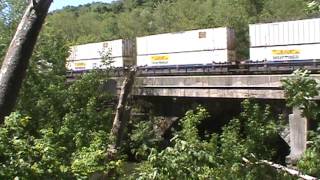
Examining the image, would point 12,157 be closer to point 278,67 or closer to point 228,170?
point 228,170

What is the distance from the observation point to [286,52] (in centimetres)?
2816

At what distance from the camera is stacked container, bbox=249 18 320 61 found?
2658 centimetres

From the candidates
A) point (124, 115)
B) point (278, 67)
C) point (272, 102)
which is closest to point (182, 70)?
point (278, 67)

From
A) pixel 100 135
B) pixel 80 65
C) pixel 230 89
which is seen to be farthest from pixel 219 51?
pixel 100 135

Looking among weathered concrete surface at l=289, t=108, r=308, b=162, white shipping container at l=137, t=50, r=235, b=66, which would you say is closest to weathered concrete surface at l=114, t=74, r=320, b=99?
weathered concrete surface at l=289, t=108, r=308, b=162

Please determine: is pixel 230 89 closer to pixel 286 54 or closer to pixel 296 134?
pixel 296 134

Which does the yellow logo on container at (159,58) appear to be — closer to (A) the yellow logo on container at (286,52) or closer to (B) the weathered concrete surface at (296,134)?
(A) the yellow logo on container at (286,52)

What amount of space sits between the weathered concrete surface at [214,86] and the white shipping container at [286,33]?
6.98m

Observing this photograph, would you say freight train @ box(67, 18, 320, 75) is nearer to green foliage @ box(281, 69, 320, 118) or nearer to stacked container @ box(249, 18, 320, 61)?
stacked container @ box(249, 18, 320, 61)

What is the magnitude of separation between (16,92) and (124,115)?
4.04 m

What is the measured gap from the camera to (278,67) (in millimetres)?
26469

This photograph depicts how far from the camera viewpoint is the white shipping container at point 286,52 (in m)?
26.5

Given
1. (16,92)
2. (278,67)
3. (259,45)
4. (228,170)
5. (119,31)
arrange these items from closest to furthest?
(16,92) < (228,170) < (278,67) < (259,45) < (119,31)

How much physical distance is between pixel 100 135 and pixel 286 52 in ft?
65.4
